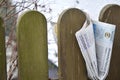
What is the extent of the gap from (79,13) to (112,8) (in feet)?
0.91

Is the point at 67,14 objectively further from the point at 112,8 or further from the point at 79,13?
the point at 112,8

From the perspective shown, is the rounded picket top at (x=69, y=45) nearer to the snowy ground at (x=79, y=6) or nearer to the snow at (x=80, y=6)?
the snow at (x=80, y=6)

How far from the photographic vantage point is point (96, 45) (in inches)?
75.2

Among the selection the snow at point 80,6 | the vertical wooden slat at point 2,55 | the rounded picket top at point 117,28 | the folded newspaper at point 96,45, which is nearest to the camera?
the vertical wooden slat at point 2,55

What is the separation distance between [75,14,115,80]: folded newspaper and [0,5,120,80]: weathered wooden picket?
50 mm

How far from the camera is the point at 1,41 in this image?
1729 mm

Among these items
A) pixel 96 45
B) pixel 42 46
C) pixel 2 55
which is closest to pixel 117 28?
pixel 96 45

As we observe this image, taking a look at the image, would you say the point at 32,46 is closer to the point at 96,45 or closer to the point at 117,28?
the point at 96,45

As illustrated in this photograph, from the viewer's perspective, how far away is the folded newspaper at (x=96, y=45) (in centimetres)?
185

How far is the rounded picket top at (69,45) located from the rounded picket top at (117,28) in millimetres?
182

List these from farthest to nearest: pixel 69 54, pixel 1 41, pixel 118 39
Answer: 1. pixel 118 39
2. pixel 69 54
3. pixel 1 41

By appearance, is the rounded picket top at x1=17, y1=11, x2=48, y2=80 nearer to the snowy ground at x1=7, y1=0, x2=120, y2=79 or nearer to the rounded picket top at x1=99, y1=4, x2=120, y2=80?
the rounded picket top at x1=99, y1=4, x2=120, y2=80

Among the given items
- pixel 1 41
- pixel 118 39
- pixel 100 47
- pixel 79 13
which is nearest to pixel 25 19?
pixel 1 41

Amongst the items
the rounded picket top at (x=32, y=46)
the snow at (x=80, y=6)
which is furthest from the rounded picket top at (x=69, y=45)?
the snow at (x=80, y=6)
